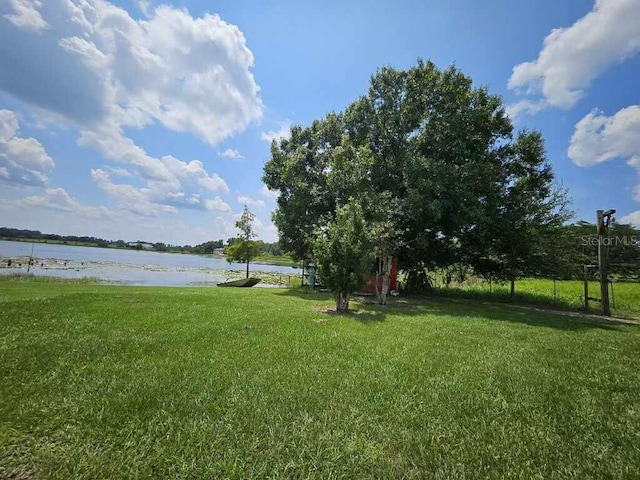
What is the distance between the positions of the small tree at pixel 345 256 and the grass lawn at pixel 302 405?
14.0 feet

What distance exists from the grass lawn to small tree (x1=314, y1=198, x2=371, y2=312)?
4.27m

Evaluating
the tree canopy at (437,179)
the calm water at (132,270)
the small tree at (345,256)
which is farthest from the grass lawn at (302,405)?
the calm water at (132,270)

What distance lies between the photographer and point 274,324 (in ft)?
27.6

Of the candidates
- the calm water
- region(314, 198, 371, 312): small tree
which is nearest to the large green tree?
region(314, 198, 371, 312): small tree

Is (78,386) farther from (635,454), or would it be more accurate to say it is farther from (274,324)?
(635,454)

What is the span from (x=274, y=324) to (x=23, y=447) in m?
5.86

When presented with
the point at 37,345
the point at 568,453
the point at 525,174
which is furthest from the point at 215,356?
the point at 525,174

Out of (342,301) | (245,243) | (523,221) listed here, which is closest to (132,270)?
(245,243)

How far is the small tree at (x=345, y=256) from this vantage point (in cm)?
1155

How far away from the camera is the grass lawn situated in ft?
8.79

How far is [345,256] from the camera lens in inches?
465

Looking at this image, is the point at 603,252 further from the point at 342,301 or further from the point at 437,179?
the point at 342,301

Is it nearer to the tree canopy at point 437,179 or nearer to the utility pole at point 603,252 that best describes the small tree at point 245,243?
the tree canopy at point 437,179

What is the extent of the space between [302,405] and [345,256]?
832 centimetres
